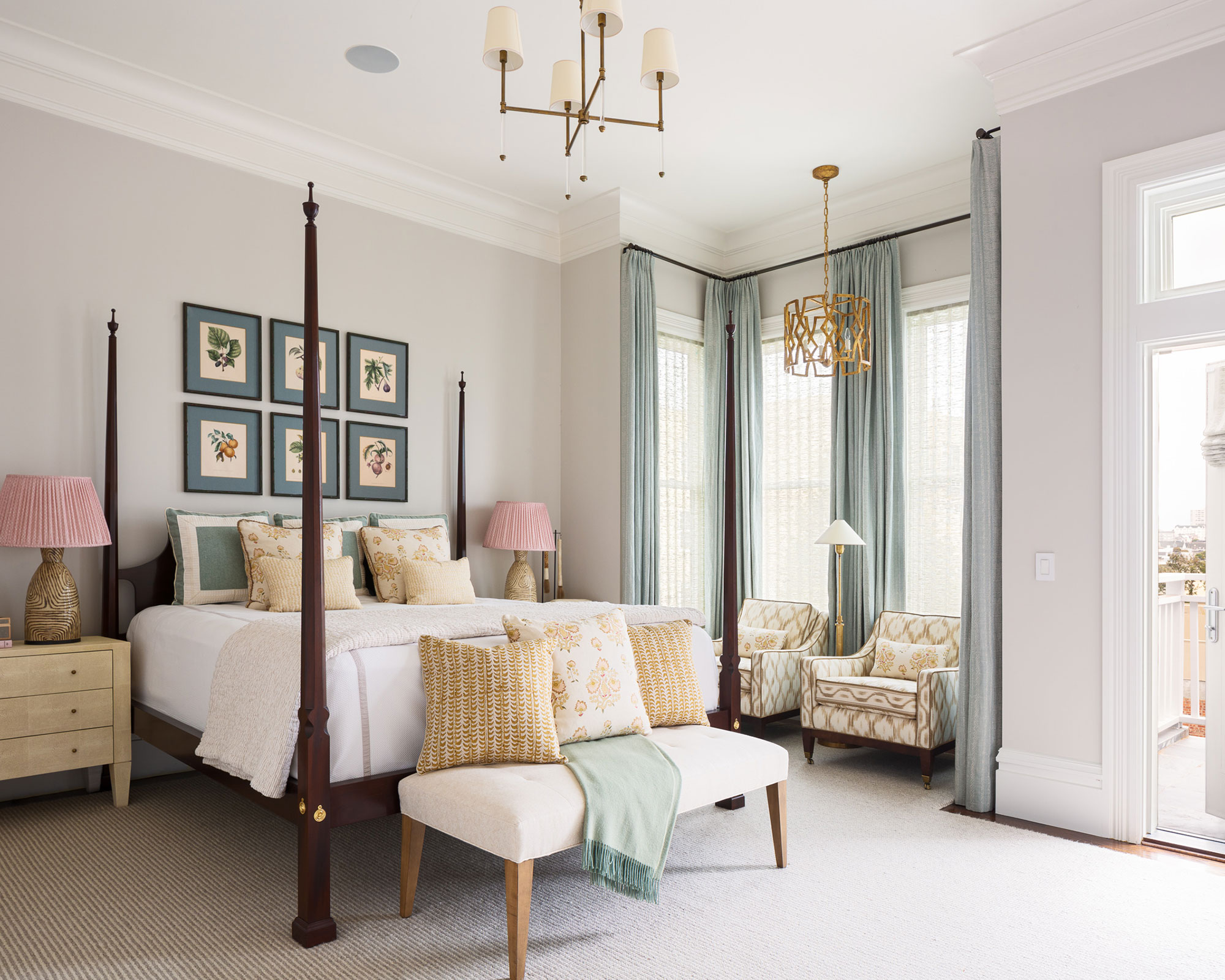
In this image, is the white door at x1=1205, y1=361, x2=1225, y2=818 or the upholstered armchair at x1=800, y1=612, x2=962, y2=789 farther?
the upholstered armchair at x1=800, y1=612, x2=962, y2=789

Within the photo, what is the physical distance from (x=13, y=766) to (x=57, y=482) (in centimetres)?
107

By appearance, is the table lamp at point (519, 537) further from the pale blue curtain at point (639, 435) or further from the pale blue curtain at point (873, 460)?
the pale blue curtain at point (873, 460)

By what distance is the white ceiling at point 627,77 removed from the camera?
3.31 metres

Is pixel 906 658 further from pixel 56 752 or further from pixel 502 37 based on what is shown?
pixel 56 752

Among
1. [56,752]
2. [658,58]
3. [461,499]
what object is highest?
[658,58]

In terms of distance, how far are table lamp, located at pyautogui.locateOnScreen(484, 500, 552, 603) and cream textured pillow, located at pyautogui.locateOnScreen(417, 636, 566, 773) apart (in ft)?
7.50

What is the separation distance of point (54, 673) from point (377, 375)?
2115 mm

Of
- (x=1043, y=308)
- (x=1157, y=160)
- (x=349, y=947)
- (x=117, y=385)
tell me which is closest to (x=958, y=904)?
(x=349, y=947)

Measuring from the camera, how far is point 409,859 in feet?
8.13

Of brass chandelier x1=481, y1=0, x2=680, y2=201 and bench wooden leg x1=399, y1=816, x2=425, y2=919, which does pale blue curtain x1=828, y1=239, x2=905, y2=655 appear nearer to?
brass chandelier x1=481, y1=0, x2=680, y2=201

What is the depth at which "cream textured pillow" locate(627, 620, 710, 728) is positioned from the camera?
2998 mm

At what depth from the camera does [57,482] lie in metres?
3.31

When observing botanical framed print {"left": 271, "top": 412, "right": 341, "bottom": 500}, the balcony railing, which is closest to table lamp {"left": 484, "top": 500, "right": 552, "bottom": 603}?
botanical framed print {"left": 271, "top": 412, "right": 341, "bottom": 500}

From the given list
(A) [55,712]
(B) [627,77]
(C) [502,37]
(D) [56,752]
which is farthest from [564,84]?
(D) [56,752]
